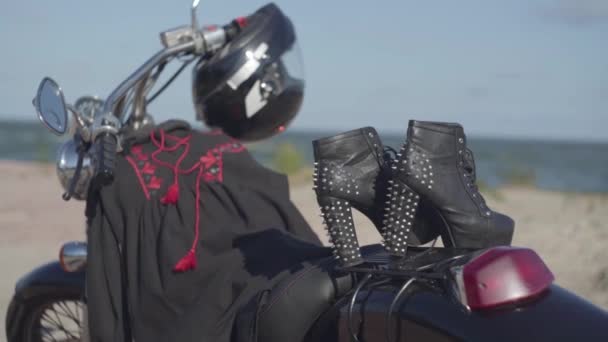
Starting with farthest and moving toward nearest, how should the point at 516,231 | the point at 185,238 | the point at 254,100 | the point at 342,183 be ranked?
1. the point at 516,231
2. the point at 254,100
3. the point at 185,238
4. the point at 342,183

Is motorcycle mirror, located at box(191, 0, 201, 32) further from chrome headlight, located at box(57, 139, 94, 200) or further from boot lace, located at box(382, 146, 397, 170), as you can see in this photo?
boot lace, located at box(382, 146, 397, 170)

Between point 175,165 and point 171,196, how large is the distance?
188 mm

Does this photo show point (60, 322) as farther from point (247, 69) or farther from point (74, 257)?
point (247, 69)

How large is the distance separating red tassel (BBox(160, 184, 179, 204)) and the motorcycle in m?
0.20

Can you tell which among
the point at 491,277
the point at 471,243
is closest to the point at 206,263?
the point at 471,243

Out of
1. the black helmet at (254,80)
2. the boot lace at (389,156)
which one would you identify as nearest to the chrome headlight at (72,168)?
the black helmet at (254,80)

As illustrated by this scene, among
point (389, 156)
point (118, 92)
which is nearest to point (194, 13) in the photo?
point (118, 92)

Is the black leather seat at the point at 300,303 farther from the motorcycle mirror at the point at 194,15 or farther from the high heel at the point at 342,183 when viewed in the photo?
the motorcycle mirror at the point at 194,15

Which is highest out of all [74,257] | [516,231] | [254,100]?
[254,100]

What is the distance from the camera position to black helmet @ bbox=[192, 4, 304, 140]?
315cm

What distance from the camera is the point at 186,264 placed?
253cm

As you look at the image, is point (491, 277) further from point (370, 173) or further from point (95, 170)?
point (95, 170)

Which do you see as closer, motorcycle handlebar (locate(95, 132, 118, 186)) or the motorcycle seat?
the motorcycle seat

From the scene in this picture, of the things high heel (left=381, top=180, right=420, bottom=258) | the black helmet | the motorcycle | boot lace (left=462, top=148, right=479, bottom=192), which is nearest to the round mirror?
the motorcycle
